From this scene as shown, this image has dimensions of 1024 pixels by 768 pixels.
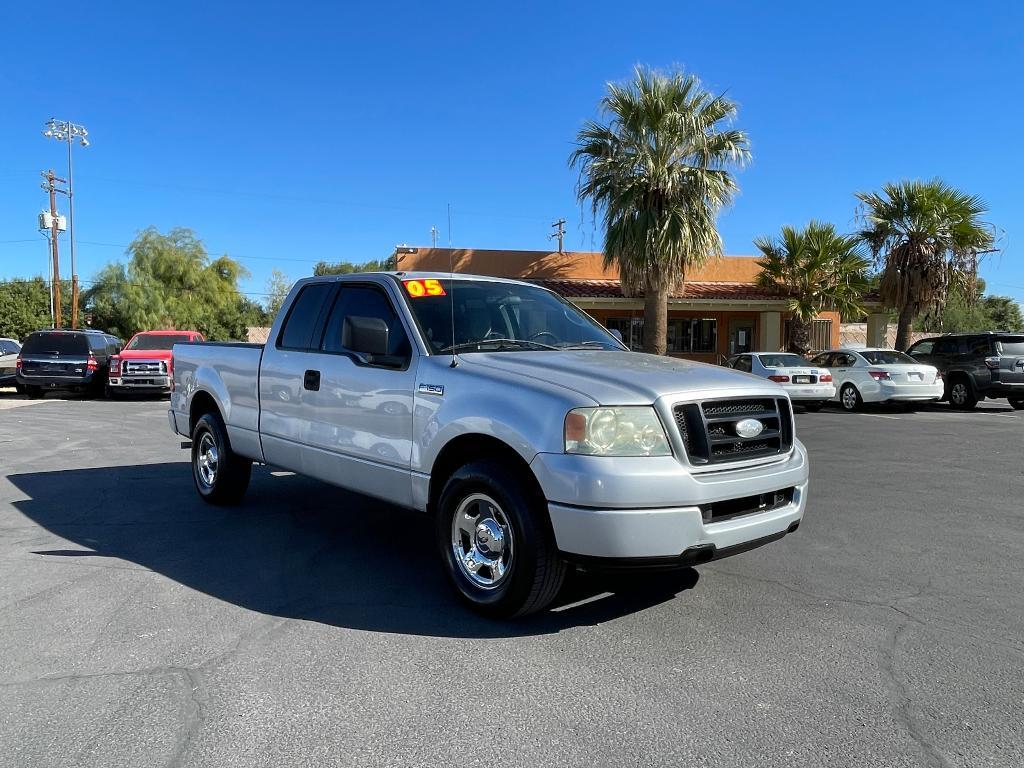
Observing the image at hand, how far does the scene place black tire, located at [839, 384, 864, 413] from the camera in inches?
696

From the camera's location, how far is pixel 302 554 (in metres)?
5.40

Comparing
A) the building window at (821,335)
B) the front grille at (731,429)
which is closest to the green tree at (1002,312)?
the building window at (821,335)

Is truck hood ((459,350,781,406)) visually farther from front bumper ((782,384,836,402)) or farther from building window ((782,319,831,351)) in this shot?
building window ((782,319,831,351))

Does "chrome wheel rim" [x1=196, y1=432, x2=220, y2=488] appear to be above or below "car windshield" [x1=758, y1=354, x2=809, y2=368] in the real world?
below

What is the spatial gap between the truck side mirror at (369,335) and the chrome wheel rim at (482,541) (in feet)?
3.68

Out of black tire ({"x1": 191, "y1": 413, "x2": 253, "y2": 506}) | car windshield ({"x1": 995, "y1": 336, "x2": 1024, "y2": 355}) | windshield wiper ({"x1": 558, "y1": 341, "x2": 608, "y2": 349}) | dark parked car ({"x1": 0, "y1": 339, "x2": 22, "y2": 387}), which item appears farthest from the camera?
dark parked car ({"x1": 0, "y1": 339, "x2": 22, "y2": 387})

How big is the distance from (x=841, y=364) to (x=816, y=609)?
15.4m

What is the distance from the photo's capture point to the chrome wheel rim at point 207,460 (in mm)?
6840

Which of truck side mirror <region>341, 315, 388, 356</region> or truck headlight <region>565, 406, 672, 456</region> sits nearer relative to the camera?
truck headlight <region>565, 406, 672, 456</region>

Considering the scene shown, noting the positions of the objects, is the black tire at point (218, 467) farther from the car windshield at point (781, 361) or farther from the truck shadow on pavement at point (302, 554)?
the car windshield at point (781, 361)

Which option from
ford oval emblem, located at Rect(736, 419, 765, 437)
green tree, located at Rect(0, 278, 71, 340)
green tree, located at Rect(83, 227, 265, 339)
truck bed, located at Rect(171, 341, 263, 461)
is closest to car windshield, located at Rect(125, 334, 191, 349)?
truck bed, located at Rect(171, 341, 263, 461)

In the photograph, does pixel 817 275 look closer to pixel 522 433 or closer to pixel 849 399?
pixel 849 399

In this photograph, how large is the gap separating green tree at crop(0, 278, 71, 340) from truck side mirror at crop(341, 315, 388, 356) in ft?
190

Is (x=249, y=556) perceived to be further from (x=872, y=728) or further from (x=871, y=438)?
(x=871, y=438)
